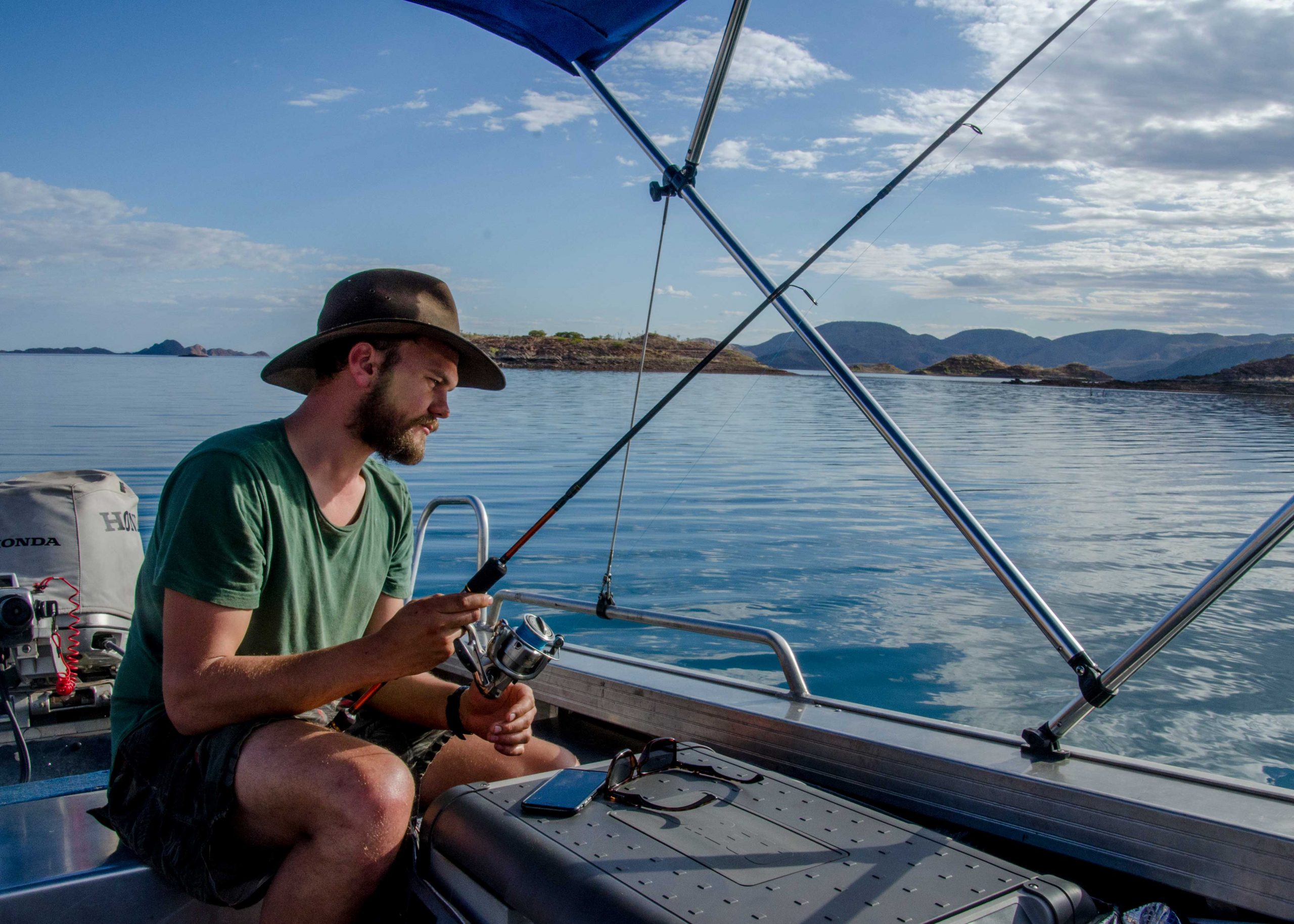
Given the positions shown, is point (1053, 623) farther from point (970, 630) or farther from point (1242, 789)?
point (970, 630)

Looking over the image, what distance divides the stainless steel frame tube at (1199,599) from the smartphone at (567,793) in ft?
2.54

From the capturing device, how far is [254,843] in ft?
4.92

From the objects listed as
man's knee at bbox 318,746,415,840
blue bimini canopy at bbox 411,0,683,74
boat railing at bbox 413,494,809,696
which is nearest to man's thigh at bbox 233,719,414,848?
man's knee at bbox 318,746,415,840

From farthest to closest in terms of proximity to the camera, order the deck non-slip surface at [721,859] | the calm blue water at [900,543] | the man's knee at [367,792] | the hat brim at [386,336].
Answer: the calm blue water at [900,543] → the hat brim at [386,336] → the man's knee at [367,792] → the deck non-slip surface at [721,859]

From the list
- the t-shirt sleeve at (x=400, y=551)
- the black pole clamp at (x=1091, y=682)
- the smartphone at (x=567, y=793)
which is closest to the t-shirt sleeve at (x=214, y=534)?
the t-shirt sleeve at (x=400, y=551)

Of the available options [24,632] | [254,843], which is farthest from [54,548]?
[254,843]

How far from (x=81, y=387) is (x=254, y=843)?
35601mm

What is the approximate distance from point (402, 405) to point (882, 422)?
92cm

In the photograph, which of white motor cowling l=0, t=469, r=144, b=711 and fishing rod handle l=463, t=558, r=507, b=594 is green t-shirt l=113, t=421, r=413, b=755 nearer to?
fishing rod handle l=463, t=558, r=507, b=594

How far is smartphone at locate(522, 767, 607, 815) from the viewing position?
1432 mm

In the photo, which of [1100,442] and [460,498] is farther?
[1100,442]

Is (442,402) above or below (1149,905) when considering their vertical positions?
above

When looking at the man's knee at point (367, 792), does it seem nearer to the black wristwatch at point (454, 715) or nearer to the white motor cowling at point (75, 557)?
the black wristwatch at point (454, 715)

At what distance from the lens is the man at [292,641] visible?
1438 mm
